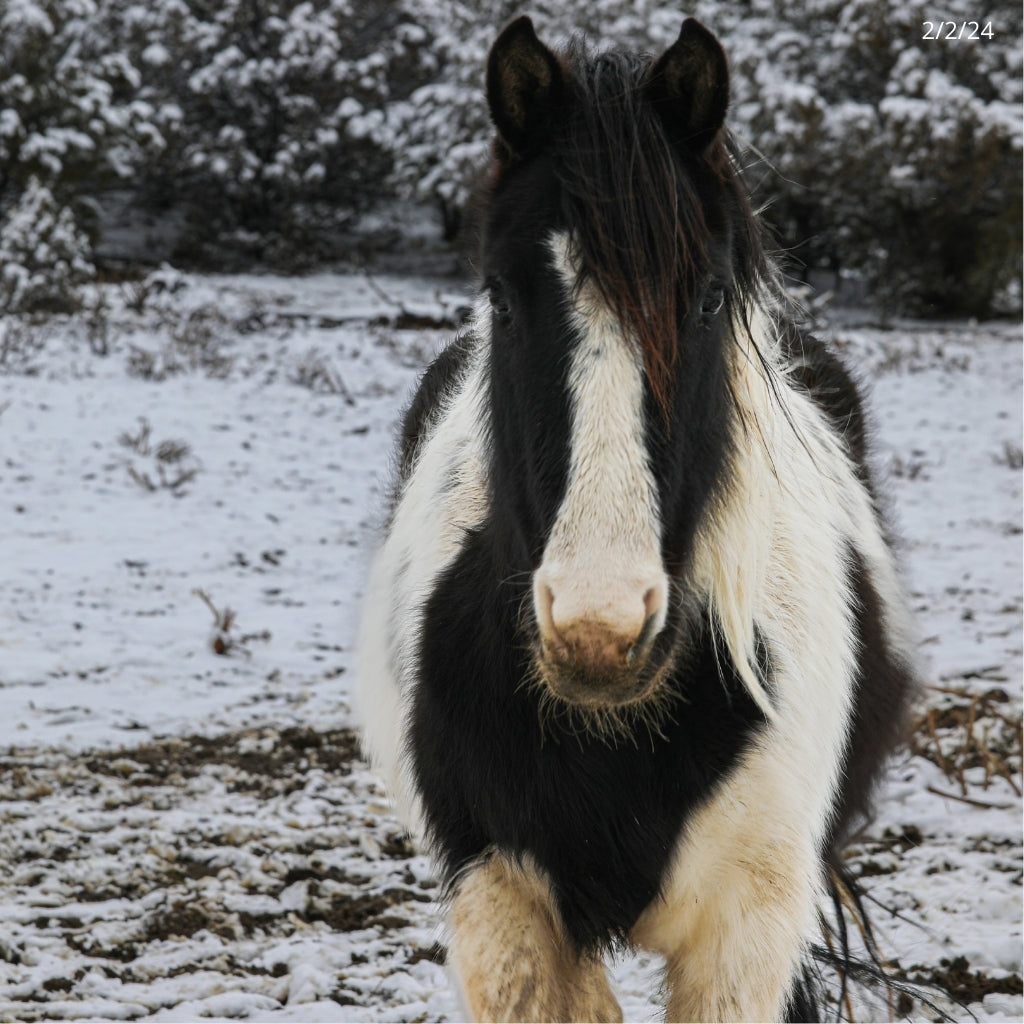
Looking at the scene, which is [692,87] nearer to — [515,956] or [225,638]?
[515,956]

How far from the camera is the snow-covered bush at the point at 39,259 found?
1075cm

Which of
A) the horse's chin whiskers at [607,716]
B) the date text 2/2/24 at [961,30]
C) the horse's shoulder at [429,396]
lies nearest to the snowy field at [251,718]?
the horse's shoulder at [429,396]

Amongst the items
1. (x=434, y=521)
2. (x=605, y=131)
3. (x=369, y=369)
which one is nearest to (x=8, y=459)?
(x=369, y=369)

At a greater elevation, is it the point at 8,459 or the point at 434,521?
the point at 434,521

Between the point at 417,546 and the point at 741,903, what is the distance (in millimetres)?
934

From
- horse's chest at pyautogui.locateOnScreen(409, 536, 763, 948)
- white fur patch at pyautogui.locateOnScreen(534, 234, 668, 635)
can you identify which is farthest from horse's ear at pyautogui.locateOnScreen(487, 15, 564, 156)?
horse's chest at pyautogui.locateOnScreen(409, 536, 763, 948)

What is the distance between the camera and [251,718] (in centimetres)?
407

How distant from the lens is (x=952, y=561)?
5.99 m

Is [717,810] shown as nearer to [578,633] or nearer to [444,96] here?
[578,633]

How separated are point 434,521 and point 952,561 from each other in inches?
184

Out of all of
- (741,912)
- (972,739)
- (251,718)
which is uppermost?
(741,912)

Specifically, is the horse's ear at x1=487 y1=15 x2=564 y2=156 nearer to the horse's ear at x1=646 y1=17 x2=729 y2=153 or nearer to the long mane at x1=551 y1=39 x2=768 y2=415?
the long mane at x1=551 y1=39 x2=768 y2=415

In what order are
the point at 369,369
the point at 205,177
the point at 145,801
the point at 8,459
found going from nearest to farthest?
the point at 145,801, the point at 8,459, the point at 369,369, the point at 205,177

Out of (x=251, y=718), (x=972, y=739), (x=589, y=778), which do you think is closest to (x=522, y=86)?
(x=589, y=778)
